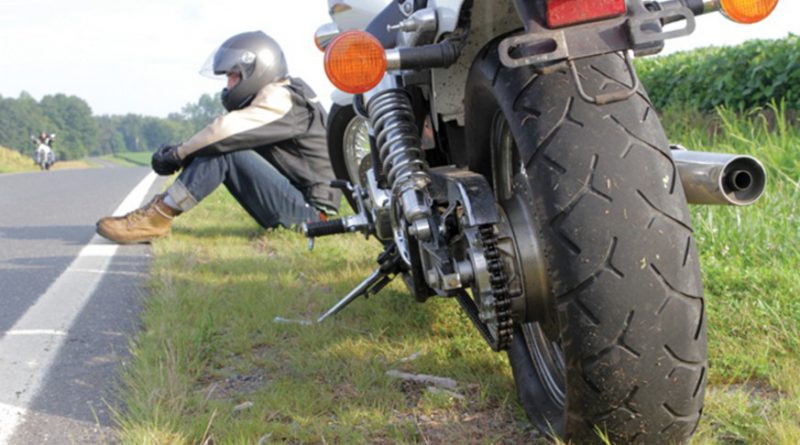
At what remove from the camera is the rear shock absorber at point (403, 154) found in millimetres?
2107

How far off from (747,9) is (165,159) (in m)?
Answer: 4.36

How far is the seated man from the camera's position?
17.6ft

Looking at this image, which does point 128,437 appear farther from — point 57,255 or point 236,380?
point 57,255

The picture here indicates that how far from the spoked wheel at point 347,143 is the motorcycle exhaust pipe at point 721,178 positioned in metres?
1.96

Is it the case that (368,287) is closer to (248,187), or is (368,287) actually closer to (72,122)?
(248,187)

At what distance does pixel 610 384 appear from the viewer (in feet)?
5.38

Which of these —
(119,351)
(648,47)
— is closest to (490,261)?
(648,47)

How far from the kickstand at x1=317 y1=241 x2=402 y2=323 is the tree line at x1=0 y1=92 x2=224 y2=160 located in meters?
105

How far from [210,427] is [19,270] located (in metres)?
3.03

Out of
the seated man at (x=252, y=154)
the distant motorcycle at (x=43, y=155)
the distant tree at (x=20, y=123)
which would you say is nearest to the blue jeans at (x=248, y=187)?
the seated man at (x=252, y=154)

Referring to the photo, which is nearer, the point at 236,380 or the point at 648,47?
the point at 648,47

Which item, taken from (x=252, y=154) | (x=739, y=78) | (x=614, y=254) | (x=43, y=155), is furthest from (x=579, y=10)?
(x=43, y=155)

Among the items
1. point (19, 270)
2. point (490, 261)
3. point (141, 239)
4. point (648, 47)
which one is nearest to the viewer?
point (648, 47)

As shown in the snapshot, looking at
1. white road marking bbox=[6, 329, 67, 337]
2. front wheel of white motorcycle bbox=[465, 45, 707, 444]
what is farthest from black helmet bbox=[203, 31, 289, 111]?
front wheel of white motorcycle bbox=[465, 45, 707, 444]
